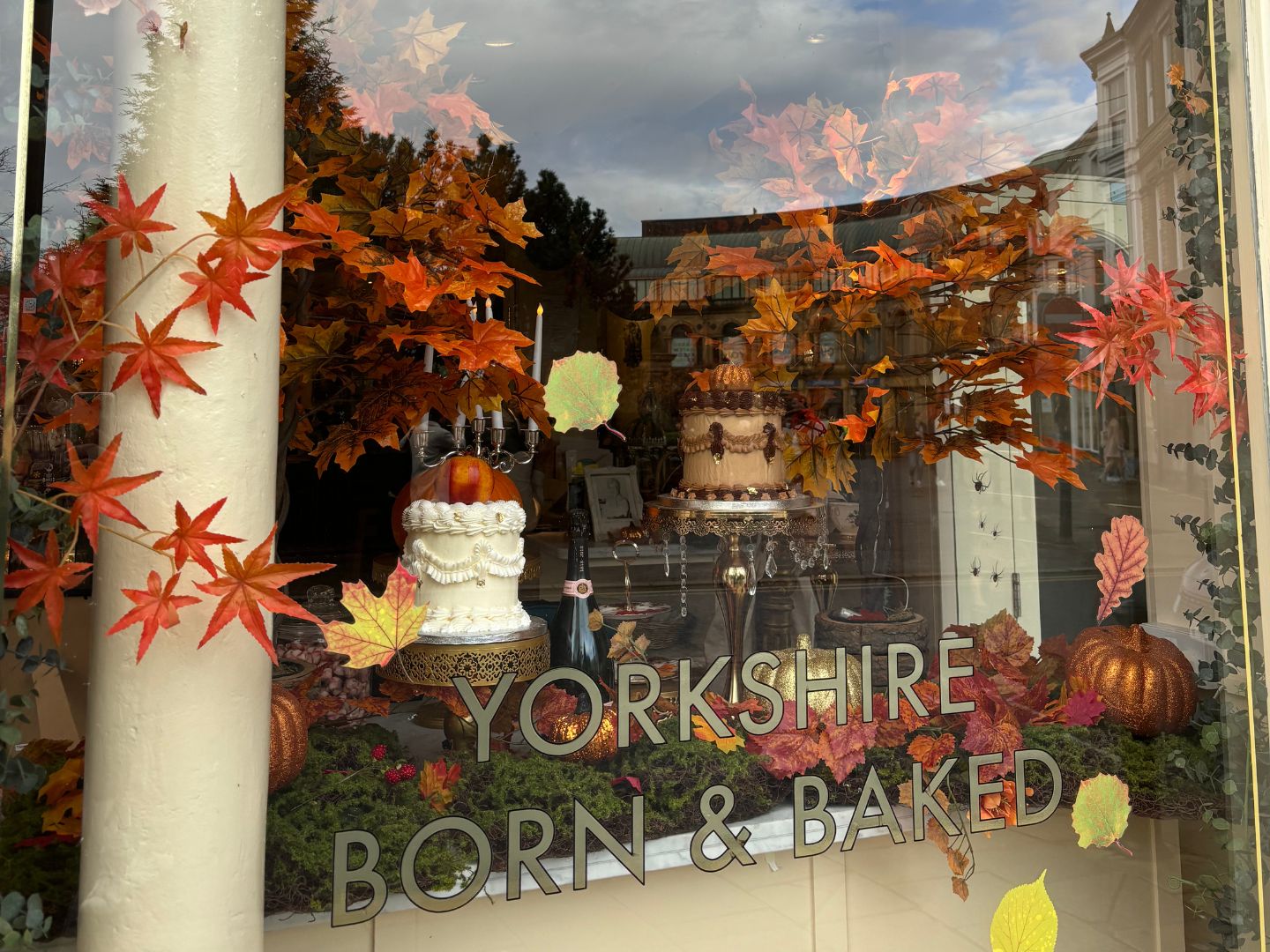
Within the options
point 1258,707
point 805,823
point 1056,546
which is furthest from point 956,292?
point 805,823

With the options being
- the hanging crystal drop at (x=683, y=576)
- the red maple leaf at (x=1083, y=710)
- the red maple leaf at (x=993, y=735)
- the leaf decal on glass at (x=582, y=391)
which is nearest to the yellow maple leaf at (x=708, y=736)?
the hanging crystal drop at (x=683, y=576)

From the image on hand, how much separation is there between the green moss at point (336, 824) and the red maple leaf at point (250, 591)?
0.43m

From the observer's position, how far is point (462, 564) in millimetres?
1423

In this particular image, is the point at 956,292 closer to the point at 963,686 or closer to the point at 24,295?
the point at 963,686

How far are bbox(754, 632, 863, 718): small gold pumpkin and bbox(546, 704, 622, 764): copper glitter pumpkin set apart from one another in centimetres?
Result: 27

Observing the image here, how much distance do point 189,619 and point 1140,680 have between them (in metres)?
1.63

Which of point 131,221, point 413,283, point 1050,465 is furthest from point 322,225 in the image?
point 1050,465

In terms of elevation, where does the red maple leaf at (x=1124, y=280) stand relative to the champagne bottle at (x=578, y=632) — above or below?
above

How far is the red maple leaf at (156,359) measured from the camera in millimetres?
1020

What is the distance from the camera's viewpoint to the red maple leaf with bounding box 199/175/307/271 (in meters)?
1.02

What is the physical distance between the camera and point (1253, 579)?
1.57 metres

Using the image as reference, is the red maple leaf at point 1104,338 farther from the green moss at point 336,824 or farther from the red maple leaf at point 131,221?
the red maple leaf at point 131,221

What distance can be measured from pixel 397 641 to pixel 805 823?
2.41 feet

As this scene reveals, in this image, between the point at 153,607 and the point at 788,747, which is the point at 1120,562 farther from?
the point at 153,607
